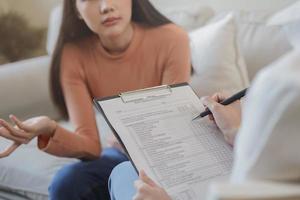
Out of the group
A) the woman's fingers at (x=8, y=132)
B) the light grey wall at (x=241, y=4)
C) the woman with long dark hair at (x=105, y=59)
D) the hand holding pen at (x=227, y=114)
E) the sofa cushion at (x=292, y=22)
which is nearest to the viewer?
the sofa cushion at (x=292, y=22)

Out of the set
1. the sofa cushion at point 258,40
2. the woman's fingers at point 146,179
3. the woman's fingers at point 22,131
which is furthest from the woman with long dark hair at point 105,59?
the woman's fingers at point 146,179

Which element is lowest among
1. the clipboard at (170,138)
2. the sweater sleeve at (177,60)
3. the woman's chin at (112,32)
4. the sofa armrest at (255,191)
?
the sweater sleeve at (177,60)

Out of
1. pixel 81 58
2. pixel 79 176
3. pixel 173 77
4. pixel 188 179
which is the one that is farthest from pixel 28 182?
pixel 188 179

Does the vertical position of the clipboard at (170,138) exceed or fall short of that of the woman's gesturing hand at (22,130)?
it exceeds it

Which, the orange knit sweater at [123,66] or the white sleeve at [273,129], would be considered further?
the orange knit sweater at [123,66]

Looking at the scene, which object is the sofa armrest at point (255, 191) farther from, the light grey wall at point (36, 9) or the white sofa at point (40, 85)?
the light grey wall at point (36, 9)

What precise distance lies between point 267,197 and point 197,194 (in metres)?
0.36

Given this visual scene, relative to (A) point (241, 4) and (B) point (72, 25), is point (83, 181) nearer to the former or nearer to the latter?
(B) point (72, 25)

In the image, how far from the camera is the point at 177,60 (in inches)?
50.2

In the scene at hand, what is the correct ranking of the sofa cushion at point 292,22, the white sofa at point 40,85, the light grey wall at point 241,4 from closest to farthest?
the sofa cushion at point 292,22
the white sofa at point 40,85
the light grey wall at point 241,4

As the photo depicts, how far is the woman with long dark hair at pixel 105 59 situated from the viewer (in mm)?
1221

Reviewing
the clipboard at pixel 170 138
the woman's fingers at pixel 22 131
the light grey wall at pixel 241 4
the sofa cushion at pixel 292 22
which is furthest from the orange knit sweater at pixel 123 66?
the sofa cushion at pixel 292 22

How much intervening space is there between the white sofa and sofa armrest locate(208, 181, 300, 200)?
1.00m

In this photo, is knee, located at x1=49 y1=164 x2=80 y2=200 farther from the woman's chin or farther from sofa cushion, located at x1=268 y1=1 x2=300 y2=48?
sofa cushion, located at x1=268 y1=1 x2=300 y2=48
